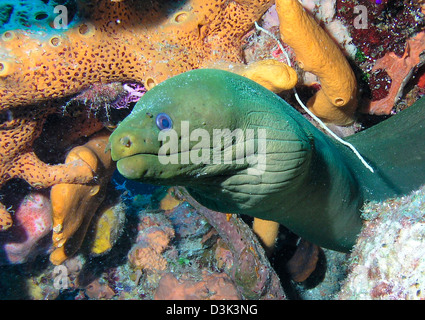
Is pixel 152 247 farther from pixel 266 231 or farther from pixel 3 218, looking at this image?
pixel 3 218

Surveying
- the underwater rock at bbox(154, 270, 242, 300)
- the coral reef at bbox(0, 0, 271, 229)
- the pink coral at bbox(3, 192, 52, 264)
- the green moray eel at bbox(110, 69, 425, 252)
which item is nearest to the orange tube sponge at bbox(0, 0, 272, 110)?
the coral reef at bbox(0, 0, 271, 229)

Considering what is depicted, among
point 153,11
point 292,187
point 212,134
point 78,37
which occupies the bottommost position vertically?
point 292,187

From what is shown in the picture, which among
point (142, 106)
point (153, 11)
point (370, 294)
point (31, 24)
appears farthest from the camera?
point (153, 11)

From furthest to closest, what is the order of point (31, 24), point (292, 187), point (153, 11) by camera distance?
1. point (153, 11)
2. point (31, 24)
3. point (292, 187)

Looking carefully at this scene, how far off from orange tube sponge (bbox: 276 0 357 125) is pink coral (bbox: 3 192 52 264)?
3330 millimetres

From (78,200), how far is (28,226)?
Answer: 1.00m

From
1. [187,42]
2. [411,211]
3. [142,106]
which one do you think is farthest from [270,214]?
[187,42]

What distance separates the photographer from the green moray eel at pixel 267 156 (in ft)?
4.44

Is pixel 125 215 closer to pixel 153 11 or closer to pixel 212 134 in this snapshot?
pixel 153 11

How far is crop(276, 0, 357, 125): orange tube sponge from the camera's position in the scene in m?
2.07

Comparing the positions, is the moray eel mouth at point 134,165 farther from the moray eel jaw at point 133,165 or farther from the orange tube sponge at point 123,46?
the orange tube sponge at point 123,46

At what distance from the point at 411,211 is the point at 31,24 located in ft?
9.99

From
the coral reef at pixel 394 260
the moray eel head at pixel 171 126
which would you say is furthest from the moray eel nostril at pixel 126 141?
the coral reef at pixel 394 260
